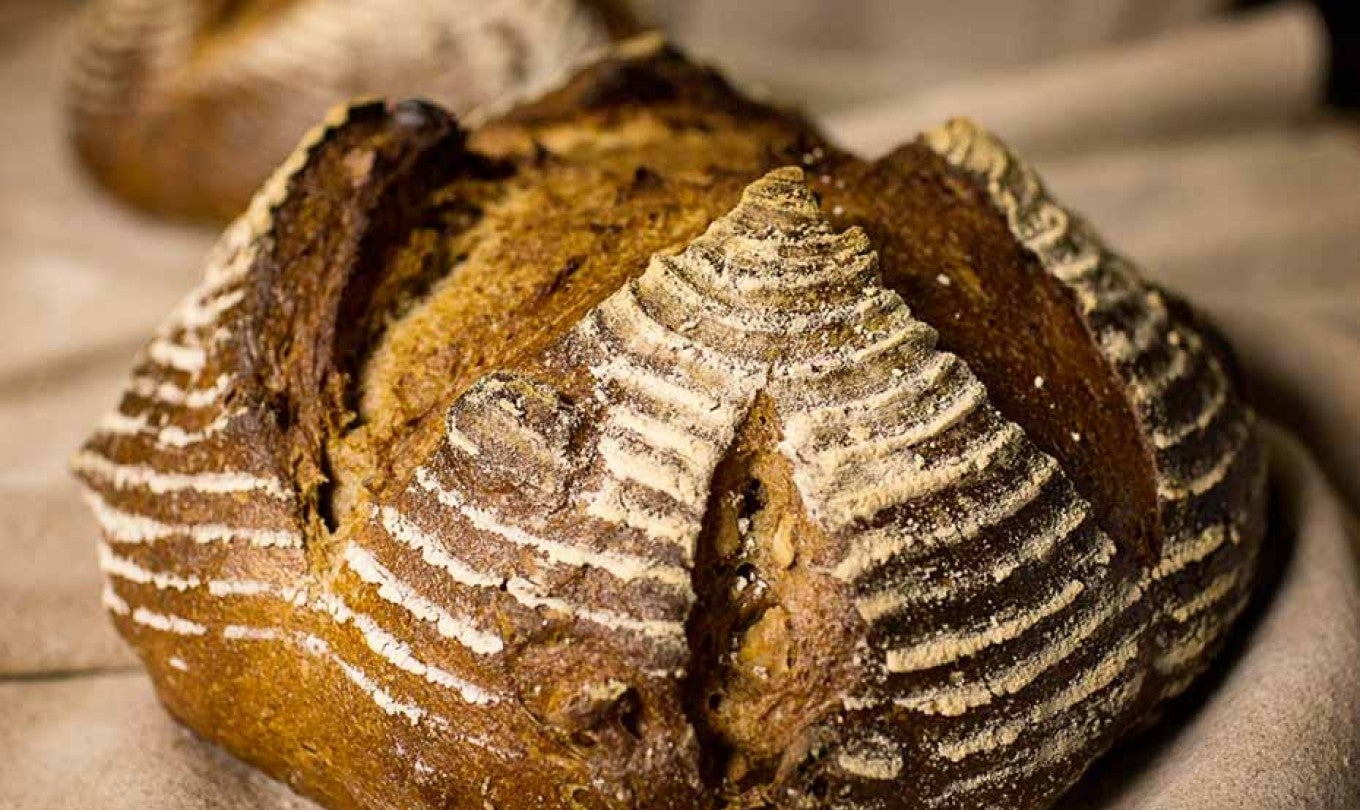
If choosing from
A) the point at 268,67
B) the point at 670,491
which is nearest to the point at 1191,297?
the point at 670,491

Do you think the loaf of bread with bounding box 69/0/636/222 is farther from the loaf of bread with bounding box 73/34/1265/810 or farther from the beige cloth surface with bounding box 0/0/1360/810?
the loaf of bread with bounding box 73/34/1265/810

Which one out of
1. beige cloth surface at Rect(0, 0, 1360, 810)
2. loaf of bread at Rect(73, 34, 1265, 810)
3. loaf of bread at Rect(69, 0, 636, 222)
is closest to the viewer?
loaf of bread at Rect(73, 34, 1265, 810)

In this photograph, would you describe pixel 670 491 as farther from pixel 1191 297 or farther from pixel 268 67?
pixel 268 67

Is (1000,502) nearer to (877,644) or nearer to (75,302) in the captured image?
(877,644)

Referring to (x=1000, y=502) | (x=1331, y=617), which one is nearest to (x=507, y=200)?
(x=1000, y=502)

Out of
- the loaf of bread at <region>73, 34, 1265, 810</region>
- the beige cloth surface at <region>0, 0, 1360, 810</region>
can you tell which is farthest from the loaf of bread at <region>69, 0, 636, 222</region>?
the loaf of bread at <region>73, 34, 1265, 810</region>

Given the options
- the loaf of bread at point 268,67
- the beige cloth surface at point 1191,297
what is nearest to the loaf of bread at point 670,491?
the beige cloth surface at point 1191,297
